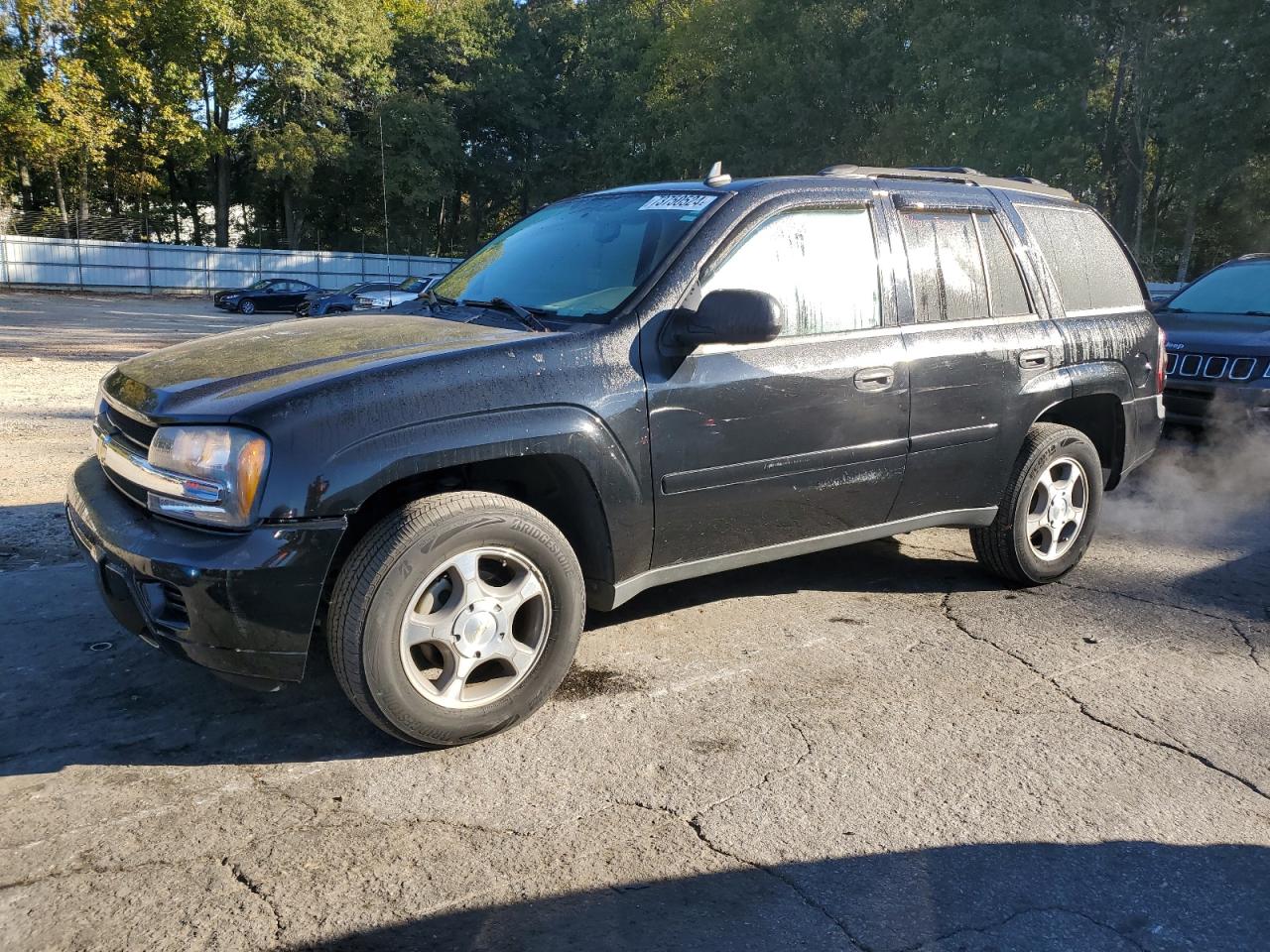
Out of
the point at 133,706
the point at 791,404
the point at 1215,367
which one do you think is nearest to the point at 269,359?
the point at 133,706

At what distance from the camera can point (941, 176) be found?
16.2 ft

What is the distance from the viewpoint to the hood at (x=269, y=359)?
3.18 meters

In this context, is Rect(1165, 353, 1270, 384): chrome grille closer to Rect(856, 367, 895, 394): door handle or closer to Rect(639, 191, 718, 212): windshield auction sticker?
Rect(856, 367, 895, 394): door handle

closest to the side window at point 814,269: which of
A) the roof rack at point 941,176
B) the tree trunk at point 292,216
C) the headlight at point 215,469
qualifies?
the roof rack at point 941,176

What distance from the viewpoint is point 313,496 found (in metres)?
3.02

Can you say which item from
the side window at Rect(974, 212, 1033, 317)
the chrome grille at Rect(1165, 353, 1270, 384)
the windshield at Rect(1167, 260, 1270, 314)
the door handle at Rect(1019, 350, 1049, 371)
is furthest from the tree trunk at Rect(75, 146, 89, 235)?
the door handle at Rect(1019, 350, 1049, 371)

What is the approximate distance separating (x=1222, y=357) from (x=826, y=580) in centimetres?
455

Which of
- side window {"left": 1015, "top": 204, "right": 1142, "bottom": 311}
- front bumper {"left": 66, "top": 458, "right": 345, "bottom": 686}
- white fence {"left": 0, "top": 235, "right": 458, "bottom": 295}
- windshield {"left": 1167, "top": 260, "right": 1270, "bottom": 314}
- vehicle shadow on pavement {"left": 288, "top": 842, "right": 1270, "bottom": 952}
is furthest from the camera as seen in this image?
white fence {"left": 0, "top": 235, "right": 458, "bottom": 295}

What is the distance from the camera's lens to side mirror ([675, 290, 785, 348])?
11.7 ft

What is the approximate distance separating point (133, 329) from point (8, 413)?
13.8 meters

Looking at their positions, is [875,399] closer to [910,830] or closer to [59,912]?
[910,830]

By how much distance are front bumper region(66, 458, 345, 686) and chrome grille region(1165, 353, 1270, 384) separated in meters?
6.56

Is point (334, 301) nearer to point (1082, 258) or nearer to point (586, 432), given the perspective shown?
point (1082, 258)

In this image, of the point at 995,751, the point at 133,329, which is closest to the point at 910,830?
the point at 995,751
